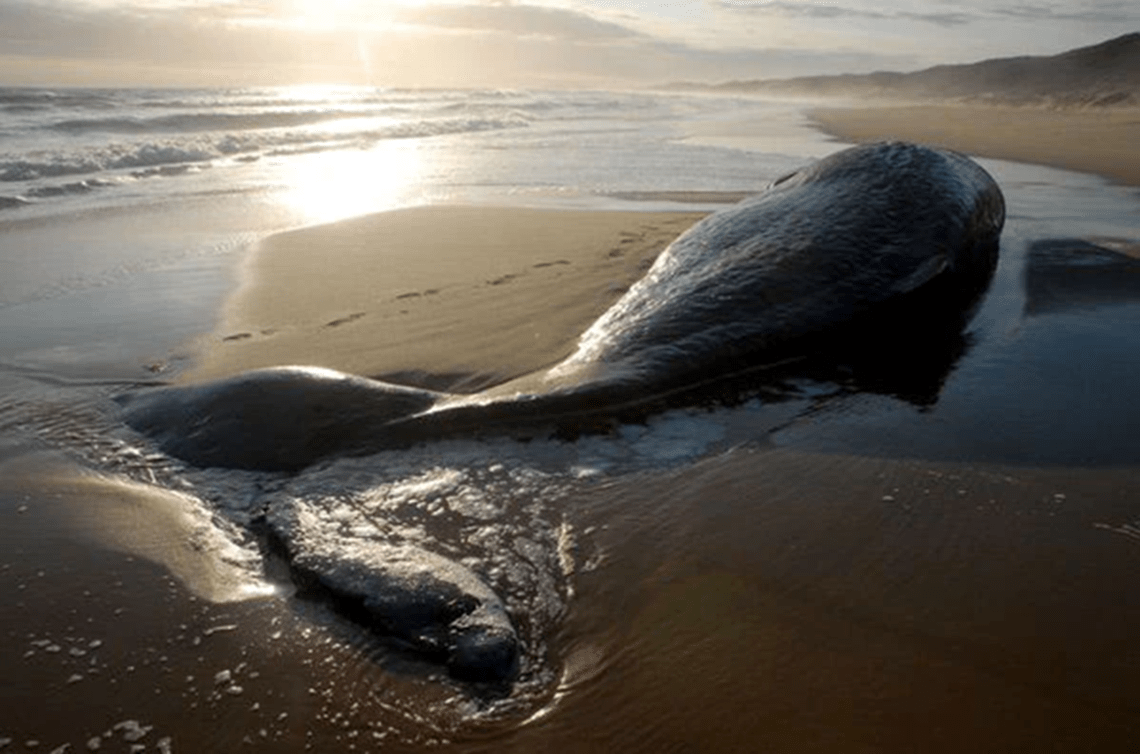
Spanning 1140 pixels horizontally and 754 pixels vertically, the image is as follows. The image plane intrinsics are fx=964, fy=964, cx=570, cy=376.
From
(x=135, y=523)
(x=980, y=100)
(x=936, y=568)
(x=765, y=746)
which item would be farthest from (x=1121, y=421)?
(x=980, y=100)

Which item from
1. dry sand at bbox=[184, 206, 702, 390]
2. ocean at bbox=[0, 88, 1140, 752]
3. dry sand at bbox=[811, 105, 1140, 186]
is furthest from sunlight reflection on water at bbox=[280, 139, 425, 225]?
dry sand at bbox=[811, 105, 1140, 186]

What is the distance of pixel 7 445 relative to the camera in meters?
3.64

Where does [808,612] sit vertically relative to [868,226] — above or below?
below

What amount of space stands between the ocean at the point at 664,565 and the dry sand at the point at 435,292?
0.86 metres

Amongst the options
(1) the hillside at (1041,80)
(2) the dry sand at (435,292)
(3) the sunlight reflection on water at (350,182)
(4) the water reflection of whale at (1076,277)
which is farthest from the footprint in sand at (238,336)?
(1) the hillside at (1041,80)

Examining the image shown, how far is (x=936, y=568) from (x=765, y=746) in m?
0.94

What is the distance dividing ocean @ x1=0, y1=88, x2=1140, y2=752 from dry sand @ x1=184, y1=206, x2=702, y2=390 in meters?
0.86

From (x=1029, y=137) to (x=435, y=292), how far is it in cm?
1920

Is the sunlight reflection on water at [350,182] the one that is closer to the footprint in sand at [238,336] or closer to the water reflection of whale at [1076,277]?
the footprint in sand at [238,336]

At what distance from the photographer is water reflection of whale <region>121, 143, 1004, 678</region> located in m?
3.28

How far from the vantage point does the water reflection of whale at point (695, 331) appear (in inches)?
129

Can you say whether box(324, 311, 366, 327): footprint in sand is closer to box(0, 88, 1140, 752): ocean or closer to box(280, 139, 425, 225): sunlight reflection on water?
box(0, 88, 1140, 752): ocean

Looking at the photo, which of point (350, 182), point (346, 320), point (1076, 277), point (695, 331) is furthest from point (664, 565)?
point (350, 182)

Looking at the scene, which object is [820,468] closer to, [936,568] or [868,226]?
[936,568]
